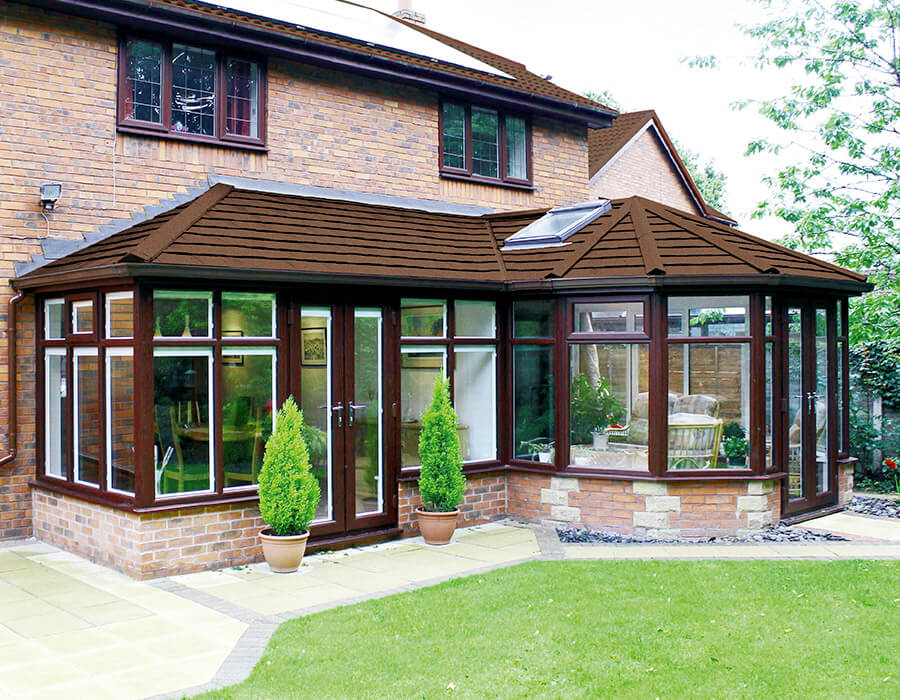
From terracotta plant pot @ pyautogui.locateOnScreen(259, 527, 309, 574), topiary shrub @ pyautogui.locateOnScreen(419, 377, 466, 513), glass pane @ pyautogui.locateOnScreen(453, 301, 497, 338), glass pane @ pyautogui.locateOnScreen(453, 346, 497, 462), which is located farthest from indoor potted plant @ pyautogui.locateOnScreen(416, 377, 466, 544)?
terracotta plant pot @ pyautogui.locateOnScreen(259, 527, 309, 574)

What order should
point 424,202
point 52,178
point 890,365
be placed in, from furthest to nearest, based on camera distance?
point 890,365 < point 424,202 < point 52,178

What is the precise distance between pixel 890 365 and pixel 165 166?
10.7 m

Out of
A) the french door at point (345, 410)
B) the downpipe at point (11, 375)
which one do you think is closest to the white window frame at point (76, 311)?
the downpipe at point (11, 375)

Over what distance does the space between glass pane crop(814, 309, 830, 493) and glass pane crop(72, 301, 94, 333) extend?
27.4 ft

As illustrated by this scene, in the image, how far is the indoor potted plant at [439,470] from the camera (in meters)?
9.34

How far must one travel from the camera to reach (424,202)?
41.4 ft

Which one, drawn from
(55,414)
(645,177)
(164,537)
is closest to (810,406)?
(164,537)

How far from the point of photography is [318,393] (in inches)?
362

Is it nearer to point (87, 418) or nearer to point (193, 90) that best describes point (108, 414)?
point (87, 418)

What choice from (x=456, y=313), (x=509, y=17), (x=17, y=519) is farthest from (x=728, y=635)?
(x=509, y=17)

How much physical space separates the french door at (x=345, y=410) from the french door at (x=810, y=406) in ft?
15.3

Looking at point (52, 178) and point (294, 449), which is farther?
point (52, 178)

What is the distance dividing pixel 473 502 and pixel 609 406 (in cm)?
196

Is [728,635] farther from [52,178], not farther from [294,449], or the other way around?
[52,178]
